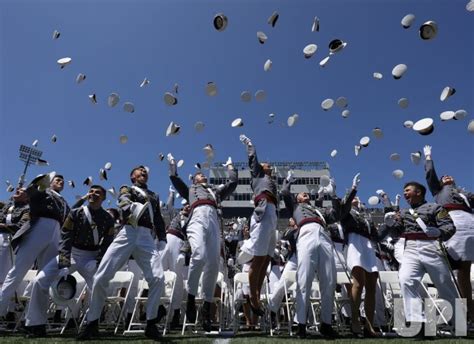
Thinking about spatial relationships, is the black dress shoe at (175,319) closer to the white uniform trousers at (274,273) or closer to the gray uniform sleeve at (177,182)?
the gray uniform sleeve at (177,182)

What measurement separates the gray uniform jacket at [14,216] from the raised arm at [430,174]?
806 centimetres

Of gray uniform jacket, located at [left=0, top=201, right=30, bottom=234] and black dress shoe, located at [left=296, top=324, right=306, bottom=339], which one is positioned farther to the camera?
gray uniform jacket, located at [left=0, top=201, right=30, bottom=234]

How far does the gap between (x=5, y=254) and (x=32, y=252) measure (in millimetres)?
2119

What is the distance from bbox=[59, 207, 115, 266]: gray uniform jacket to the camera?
214 inches

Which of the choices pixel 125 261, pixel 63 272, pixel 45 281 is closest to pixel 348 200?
pixel 125 261

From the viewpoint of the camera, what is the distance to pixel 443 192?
700 cm

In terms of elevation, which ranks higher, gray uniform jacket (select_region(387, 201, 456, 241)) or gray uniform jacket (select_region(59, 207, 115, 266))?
gray uniform jacket (select_region(387, 201, 456, 241))

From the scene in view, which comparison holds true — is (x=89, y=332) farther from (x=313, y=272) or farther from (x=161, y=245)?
(x=313, y=272)

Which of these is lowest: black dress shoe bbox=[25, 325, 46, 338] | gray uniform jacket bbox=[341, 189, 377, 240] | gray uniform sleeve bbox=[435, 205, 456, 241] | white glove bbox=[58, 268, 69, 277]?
black dress shoe bbox=[25, 325, 46, 338]

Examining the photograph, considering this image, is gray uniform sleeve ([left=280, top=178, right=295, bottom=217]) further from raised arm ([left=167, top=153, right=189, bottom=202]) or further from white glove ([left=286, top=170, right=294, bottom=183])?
raised arm ([left=167, top=153, right=189, bottom=202])

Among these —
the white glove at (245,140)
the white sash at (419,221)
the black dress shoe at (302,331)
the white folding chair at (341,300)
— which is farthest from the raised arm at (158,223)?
the white sash at (419,221)

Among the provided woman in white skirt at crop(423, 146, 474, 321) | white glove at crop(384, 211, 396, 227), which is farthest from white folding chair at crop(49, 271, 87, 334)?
woman in white skirt at crop(423, 146, 474, 321)

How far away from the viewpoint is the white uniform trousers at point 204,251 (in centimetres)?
554

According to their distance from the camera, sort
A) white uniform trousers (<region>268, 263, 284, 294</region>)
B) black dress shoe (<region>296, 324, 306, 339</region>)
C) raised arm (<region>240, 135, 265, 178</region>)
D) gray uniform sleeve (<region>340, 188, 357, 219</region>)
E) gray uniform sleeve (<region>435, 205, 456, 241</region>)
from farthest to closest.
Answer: white uniform trousers (<region>268, 263, 284, 294</region>) → raised arm (<region>240, 135, 265, 178</region>) → gray uniform sleeve (<region>340, 188, 357, 219</region>) → gray uniform sleeve (<region>435, 205, 456, 241</region>) → black dress shoe (<region>296, 324, 306, 339</region>)
